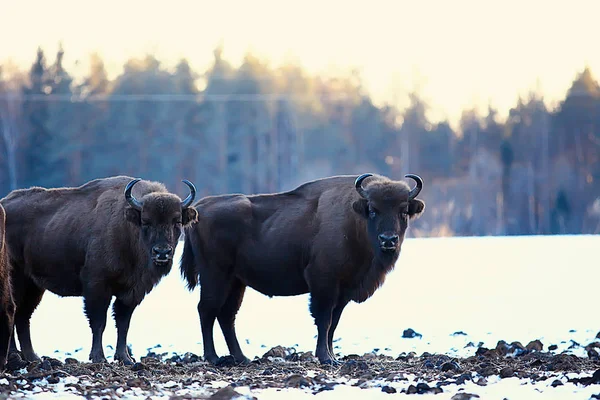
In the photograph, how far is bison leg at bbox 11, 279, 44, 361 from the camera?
1273 cm

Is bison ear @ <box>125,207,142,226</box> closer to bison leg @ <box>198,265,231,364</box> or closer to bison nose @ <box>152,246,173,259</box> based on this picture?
bison nose @ <box>152,246,173,259</box>

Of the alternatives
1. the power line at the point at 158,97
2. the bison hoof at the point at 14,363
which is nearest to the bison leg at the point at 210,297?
the bison hoof at the point at 14,363

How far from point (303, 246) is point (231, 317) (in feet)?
4.08

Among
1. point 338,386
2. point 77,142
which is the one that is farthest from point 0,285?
point 77,142

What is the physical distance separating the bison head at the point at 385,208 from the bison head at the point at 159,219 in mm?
1948

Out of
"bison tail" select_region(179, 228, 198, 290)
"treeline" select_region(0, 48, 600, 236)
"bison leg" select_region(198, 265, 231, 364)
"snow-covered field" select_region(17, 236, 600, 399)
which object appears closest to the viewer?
"bison leg" select_region(198, 265, 231, 364)

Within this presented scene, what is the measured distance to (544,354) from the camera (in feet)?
39.3

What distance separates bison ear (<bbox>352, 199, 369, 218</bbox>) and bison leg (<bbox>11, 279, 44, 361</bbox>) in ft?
13.2

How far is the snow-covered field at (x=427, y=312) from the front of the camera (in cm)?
1455

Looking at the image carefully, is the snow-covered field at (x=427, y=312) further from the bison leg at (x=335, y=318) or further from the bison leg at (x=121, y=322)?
the bison leg at (x=121, y=322)

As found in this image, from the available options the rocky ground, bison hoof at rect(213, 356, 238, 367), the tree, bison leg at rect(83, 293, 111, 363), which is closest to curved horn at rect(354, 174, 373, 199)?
the rocky ground

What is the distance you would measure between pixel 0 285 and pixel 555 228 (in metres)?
46.6

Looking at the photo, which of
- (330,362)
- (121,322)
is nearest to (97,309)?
(121,322)

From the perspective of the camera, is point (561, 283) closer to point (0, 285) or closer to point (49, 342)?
point (49, 342)
